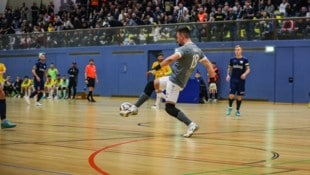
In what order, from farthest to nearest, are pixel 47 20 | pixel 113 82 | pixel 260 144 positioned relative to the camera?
1. pixel 47 20
2. pixel 113 82
3. pixel 260 144

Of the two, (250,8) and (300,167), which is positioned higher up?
(250,8)

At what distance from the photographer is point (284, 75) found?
31.9 metres

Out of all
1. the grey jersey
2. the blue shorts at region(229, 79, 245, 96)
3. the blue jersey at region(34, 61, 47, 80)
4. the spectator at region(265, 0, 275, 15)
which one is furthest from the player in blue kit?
the spectator at region(265, 0, 275, 15)

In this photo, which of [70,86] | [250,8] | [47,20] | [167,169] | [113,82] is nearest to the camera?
[167,169]

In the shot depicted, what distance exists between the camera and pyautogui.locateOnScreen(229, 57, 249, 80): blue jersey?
1916cm

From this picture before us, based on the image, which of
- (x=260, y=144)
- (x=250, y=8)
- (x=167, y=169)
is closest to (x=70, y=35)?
(x=250, y=8)

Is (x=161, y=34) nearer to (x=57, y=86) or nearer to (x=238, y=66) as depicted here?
(x=57, y=86)

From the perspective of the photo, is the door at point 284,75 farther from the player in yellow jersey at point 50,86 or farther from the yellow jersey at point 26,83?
the yellow jersey at point 26,83

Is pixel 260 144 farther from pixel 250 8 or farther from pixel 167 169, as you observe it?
pixel 250 8

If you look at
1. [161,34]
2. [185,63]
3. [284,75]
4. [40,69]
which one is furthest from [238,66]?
[161,34]

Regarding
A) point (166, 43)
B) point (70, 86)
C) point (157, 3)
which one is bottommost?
point (70, 86)

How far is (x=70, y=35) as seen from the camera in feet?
135

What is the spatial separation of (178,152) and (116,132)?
11.9 ft

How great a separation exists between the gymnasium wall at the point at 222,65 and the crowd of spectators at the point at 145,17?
0.73 meters
